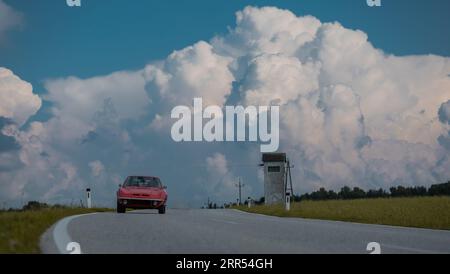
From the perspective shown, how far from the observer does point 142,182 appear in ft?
81.7

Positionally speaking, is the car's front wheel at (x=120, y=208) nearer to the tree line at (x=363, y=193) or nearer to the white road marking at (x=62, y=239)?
the white road marking at (x=62, y=239)

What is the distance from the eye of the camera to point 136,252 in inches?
367

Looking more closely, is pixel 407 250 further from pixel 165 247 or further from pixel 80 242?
pixel 80 242

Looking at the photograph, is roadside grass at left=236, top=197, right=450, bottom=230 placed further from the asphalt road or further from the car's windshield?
the car's windshield

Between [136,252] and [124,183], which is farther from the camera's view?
[124,183]

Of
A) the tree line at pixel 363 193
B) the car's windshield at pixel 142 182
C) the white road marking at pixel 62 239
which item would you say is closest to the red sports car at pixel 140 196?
the car's windshield at pixel 142 182

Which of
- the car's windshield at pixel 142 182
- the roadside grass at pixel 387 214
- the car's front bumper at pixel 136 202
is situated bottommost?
the roadside grass at pixel 387 214

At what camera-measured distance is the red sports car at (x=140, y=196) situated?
23.8 meters
